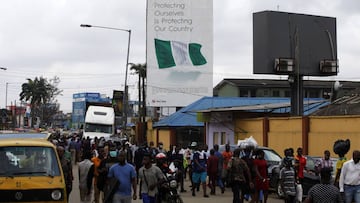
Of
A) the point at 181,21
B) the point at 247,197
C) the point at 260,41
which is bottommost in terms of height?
the point at 247,197

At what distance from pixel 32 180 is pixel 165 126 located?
36289 mm

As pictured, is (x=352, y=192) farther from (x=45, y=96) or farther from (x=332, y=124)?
(x=45, y=96)

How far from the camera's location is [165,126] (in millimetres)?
47875

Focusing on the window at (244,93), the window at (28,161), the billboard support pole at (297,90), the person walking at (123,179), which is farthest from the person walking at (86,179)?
the window at (244,93)

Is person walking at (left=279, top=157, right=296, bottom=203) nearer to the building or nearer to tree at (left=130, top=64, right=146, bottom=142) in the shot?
tree at (left=130, top=64, right=146, bottom=142)

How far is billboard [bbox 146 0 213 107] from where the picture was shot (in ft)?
161

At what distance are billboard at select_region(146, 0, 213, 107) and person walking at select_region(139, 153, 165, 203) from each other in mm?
35978

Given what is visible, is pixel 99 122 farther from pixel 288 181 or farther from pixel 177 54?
pixel 288 181

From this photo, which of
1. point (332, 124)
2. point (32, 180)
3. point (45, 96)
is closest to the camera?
point (32, 180)

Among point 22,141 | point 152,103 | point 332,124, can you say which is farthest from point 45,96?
point 22,141

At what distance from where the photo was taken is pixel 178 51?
49.7 metres

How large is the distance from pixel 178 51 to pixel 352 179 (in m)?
37.9

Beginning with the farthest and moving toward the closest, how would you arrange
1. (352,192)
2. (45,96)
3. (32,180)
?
(45,96) < (352,192) < (32,180)

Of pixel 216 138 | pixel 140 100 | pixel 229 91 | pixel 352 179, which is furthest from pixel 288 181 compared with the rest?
pixel 229 91
